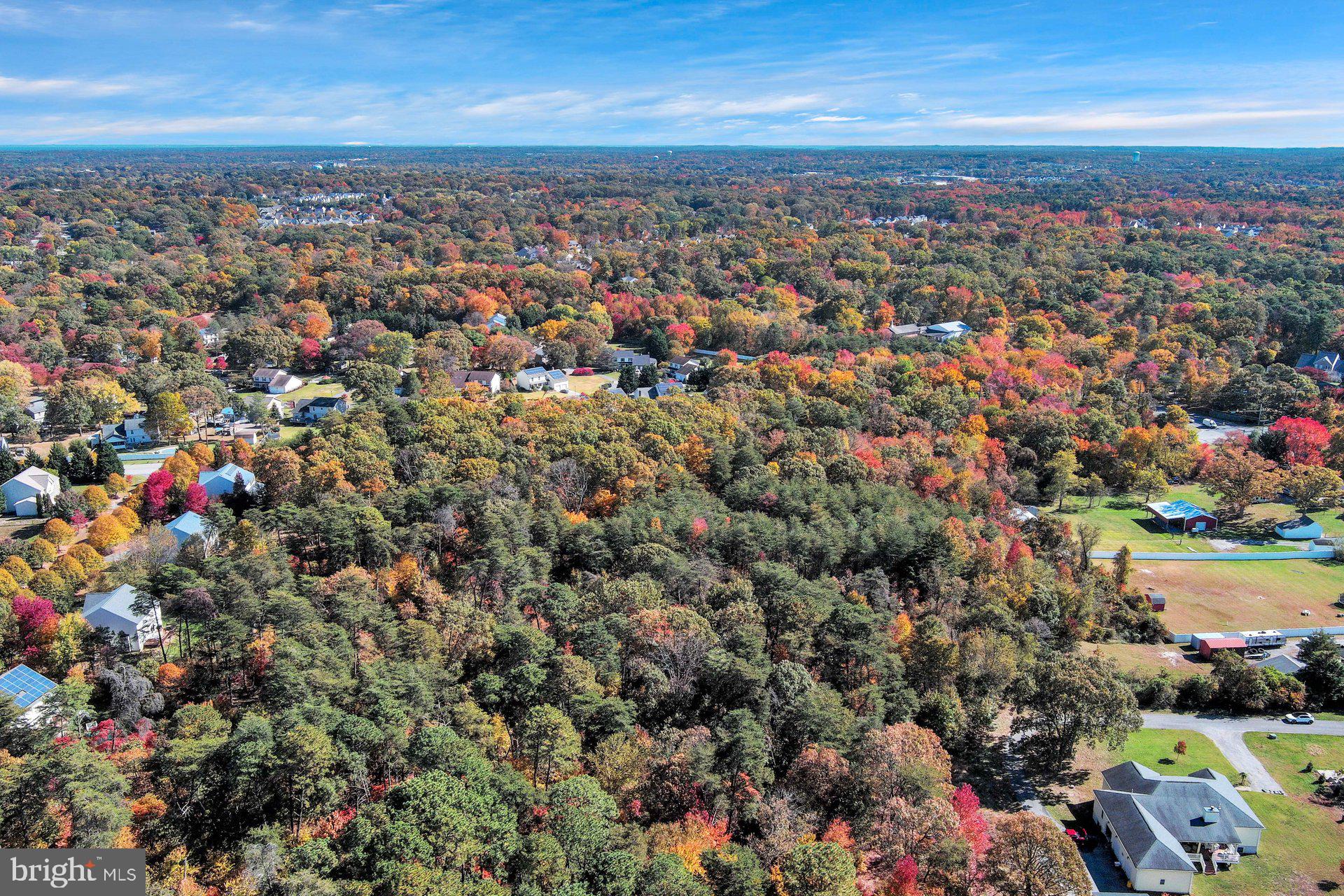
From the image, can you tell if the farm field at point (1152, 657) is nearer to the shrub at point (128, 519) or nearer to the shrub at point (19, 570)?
the shrub at point (19, 570)

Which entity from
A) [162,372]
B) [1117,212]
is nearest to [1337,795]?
[162,372]

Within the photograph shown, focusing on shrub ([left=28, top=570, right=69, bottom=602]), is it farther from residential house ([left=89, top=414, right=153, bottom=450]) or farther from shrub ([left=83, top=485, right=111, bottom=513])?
residential house ([left=89, top=414, right=153, bottom=450])

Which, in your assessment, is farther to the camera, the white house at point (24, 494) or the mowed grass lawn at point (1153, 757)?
the white house at point (24, 494)

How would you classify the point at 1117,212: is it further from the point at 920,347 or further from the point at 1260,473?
the point at 1260,473

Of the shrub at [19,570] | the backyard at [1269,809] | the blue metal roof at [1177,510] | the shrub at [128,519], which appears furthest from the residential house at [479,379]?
the backyard at [1269,809]

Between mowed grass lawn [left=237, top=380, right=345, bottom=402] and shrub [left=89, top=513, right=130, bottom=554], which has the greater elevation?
mowed grass lawn [left=237, top=380, right=345, bottom=402]

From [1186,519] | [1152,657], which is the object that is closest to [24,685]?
[1152,657]

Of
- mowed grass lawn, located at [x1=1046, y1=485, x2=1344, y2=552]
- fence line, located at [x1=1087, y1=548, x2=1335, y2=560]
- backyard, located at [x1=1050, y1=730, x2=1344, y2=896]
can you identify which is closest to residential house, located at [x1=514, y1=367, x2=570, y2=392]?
mowed grass lawn, located at [x1=1046, y1=485, x2=1344, y2=552]
